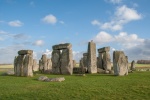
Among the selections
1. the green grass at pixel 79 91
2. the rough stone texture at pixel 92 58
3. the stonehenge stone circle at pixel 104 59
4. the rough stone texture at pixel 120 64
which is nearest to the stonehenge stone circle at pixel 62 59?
the rough stone texture at pixel 92 58

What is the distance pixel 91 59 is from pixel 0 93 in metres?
15.9

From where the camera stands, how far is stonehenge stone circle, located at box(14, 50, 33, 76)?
2752cm

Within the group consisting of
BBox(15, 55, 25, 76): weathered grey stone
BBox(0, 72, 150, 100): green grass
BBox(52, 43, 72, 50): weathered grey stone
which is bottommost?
BBox(0, 72, 150, 100): green grass

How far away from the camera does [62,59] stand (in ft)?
102

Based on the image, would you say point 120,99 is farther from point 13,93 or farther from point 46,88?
point 13,93

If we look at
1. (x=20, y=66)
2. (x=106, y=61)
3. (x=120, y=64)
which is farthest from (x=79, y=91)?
(x=106, y=61)

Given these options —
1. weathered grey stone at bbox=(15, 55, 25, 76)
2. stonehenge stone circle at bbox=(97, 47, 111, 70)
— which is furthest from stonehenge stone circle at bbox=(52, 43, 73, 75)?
stonehenge stone circle at bbox=(97, 47, 111, 70)

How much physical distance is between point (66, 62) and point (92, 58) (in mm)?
3694

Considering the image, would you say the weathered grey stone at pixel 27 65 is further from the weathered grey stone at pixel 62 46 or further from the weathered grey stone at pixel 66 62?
the weathered grey stone at pixel 62 46

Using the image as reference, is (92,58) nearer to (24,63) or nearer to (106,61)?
(106,61)

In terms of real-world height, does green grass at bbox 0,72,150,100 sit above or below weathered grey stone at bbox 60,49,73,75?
below

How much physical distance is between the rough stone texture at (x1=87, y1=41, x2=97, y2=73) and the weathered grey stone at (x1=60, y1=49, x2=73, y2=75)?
2837 mm

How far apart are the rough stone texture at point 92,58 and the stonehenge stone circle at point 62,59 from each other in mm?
2795

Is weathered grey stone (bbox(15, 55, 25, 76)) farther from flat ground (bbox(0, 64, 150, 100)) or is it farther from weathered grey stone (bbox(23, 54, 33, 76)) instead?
flat ground (bbox(0, 64, 150, 100))
